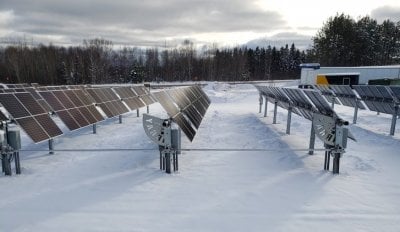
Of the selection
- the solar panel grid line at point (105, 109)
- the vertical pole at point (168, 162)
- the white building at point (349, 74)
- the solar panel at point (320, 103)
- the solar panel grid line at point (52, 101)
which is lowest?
the vertical pole at point (168, 162)

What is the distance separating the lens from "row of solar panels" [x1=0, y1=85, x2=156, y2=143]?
798cm

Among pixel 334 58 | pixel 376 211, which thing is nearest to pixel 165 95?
pixel 376 211

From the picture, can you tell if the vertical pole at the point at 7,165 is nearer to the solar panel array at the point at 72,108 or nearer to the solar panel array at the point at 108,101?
the solar panel array at the point at 72,108

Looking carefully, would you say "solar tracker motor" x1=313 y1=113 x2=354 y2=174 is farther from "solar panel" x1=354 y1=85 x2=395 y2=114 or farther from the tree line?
the tree line

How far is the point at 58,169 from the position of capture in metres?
7.29

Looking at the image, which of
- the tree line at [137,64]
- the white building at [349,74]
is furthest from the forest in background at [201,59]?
the white building at [349,74]

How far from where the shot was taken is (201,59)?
275 ft

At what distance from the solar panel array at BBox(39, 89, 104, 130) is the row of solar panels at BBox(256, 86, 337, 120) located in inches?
297

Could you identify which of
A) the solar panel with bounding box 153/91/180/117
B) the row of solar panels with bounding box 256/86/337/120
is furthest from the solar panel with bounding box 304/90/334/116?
the solar panel with bounding box 153/91/180/117

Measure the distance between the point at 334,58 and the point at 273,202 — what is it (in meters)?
60.4

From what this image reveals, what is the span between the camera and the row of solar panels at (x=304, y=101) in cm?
811

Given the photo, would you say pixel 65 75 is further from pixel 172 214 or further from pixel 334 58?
pixel 172 214

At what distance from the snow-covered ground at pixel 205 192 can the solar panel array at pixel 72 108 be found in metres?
Answer: 1.10

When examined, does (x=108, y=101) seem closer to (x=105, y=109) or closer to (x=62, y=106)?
(x=105, y=109)
